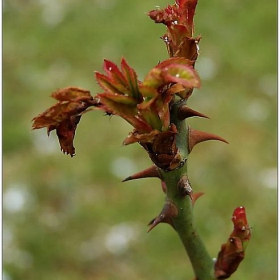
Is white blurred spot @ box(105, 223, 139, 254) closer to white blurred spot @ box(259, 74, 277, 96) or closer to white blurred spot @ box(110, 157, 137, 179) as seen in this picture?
white blurred spot @ box(110, 157, 137, 179)

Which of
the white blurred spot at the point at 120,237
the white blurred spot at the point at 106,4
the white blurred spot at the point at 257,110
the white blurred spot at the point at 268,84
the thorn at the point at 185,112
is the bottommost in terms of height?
the thorn at the point at 185,112

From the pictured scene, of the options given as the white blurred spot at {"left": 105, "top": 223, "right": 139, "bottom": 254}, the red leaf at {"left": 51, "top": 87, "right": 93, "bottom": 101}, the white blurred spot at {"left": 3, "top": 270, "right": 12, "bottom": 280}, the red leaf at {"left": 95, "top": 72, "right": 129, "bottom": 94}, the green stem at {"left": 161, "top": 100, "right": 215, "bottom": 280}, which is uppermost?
the white blurred spot at {"left": 105, "top": 223, "right": 139, "bottom": 254}

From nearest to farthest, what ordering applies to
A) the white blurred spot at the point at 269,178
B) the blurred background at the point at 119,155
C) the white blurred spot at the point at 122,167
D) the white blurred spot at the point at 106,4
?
the blurred background at the point at 119,155
the white blurred spot at the point at 269,178
the white blurred spot at the point at 122,167
the white blurred spot at the point at 106,4

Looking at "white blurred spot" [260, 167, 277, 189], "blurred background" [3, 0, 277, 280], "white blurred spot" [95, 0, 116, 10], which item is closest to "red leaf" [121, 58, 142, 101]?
"blurred background" [3, 0, 277, 280]

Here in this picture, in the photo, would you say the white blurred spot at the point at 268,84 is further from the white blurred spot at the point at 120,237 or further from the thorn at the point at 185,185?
the thorn at the point at 185,185

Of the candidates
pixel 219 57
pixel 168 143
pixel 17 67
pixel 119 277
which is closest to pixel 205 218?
pixel 119 277

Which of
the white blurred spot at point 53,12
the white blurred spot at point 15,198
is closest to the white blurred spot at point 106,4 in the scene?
the white blurred spot at point 53,12

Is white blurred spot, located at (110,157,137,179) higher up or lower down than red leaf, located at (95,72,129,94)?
higher up
